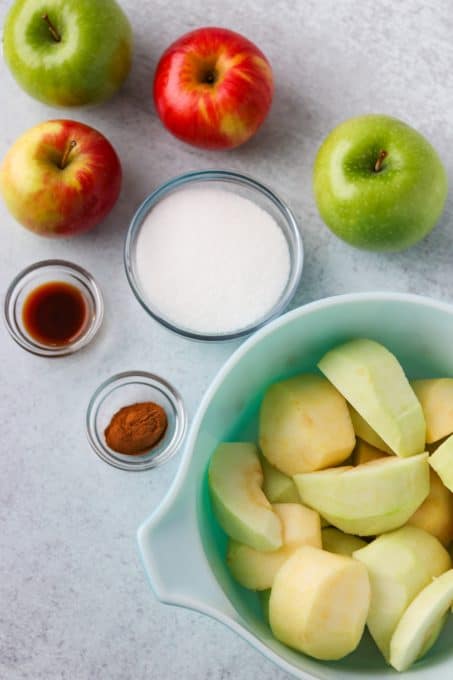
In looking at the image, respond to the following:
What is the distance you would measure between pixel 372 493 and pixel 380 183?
0.38m

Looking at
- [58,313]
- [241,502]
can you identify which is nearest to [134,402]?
[58,313]

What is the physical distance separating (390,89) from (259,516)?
0.64 metres

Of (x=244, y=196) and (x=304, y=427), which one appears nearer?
(x=304, y=427)

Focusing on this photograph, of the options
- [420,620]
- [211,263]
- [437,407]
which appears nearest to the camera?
[420,620]

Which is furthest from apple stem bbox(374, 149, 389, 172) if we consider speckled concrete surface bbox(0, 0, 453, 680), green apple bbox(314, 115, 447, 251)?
speckled concrete surface bbox(0, 0, 453, 680)

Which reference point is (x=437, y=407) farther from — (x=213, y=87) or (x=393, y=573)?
(x=213, y=87)

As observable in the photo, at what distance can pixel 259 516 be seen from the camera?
0.99 m

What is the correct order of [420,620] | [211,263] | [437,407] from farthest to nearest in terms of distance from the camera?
[211,263]
[437,407]
[420,620]

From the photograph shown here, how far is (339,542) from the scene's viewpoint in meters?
1.06

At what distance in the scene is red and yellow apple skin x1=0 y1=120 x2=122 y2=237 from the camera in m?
1.10

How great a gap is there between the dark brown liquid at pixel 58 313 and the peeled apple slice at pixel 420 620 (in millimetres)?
570

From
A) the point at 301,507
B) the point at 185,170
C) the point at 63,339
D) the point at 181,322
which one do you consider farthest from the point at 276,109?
the point at 301,507

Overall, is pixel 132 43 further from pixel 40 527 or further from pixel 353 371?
pixel 40 527

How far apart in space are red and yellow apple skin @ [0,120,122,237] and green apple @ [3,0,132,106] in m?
0.06
